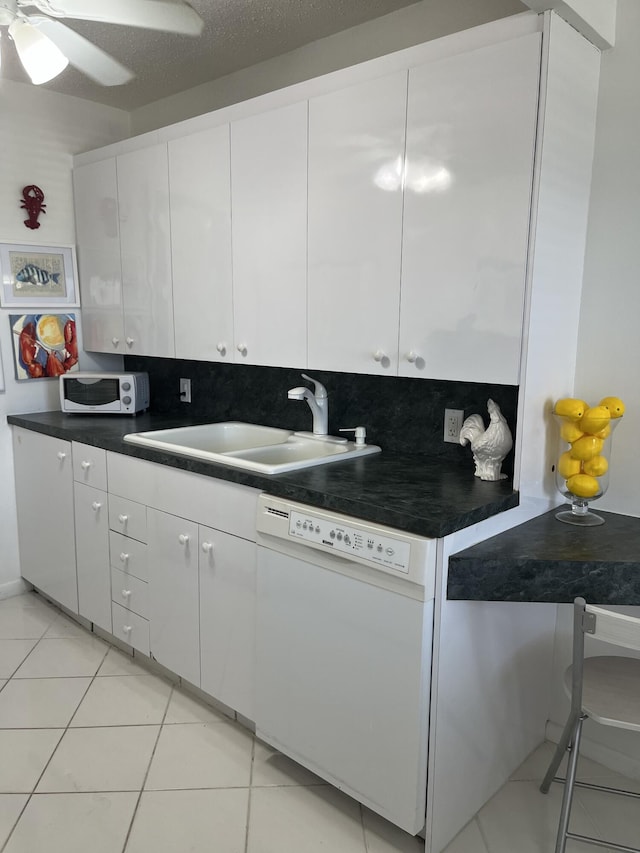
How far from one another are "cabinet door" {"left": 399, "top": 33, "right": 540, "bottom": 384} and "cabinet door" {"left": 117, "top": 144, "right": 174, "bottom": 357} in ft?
4.29

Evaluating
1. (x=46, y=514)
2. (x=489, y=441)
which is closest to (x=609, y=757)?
(x=489, y=441)

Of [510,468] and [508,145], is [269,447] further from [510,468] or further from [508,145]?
[508,145]

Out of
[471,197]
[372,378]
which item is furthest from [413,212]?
[372,378]

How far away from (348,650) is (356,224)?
4.45ft

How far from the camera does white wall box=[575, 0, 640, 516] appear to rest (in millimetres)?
1954

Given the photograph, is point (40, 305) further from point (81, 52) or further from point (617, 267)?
point (617, 267)

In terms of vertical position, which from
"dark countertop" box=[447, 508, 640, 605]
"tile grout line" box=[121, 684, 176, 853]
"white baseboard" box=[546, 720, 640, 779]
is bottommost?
"tile grout line" box=[121, 684, 176, 853]

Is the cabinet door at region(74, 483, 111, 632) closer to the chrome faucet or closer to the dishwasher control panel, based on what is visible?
the chrome faucet

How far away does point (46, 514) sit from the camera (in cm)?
Result: 321

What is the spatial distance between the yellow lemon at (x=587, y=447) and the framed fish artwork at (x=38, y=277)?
267 centimetres

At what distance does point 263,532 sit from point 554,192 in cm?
132

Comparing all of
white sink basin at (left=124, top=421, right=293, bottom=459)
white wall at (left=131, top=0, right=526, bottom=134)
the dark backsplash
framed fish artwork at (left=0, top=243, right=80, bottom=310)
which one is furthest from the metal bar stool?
framed fish artwork at (left=0, top=243, right=80, bottom=310)

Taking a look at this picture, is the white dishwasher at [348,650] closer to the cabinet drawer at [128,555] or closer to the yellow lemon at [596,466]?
the yellow lemon at [596,466]

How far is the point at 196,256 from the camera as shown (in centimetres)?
280
